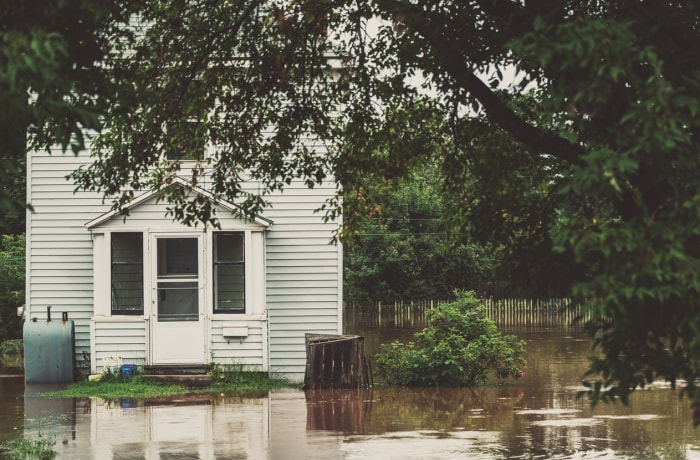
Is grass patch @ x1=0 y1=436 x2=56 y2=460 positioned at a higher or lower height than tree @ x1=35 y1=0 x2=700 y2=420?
lower

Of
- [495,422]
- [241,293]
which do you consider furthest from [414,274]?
[495,422]

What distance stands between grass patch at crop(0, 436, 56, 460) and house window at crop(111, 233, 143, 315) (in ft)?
22.8

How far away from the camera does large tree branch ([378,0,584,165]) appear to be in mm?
9383

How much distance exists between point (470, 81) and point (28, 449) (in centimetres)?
640

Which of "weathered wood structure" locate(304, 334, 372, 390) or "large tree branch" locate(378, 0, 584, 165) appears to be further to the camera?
"weathered wood structure" locate(304, 334, 372, 390)

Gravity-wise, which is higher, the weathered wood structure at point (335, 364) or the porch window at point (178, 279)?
the porch window at point (178, 279)

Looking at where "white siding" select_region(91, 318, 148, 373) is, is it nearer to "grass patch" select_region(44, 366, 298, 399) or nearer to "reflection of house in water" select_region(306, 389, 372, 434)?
"grass patch" select_region(44, 366, 298, 399)

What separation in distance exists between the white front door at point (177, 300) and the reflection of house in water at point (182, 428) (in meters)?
2.12

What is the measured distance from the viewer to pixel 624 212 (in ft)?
25.7

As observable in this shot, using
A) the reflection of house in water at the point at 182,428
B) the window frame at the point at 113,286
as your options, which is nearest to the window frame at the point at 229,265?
the window frame at the point at 113,286

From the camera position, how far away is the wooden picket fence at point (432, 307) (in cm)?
4091

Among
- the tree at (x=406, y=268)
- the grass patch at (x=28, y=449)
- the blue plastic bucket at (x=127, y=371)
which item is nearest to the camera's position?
the grass patch at (x=28, y=449)

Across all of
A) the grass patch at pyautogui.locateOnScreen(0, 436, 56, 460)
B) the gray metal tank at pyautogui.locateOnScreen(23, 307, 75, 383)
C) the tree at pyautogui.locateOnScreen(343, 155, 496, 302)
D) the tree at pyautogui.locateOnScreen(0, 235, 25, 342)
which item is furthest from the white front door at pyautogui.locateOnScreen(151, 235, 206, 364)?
the tree at pyautogui.locateOnScreen(343, 155, 496, 302)

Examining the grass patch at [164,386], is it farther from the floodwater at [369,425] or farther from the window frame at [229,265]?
the window frame at [229,265]
